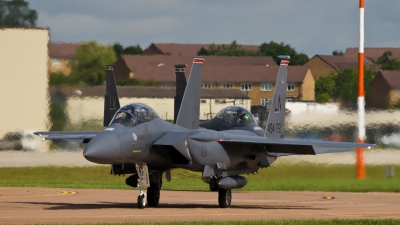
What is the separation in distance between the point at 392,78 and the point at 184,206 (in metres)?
14.9

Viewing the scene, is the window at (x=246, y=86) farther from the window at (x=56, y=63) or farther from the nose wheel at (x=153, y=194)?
the nose wheel at (x=153, y=194)

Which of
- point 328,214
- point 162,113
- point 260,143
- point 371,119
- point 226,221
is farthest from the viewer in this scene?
point 162,113

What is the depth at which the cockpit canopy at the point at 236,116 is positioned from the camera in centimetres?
2631

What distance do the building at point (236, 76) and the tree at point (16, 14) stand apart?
5.64 meters

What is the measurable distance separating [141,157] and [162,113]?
14723mm

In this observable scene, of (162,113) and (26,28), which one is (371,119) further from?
(26,28)

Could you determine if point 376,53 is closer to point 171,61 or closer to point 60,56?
point 171,61

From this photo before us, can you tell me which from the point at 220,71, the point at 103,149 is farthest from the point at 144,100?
the point at 220,71

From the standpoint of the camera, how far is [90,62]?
33188mm

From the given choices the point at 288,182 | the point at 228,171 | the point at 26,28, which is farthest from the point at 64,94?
the point at 228,171

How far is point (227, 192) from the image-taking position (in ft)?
72.0

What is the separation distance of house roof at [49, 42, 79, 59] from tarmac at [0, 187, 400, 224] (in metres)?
5.49

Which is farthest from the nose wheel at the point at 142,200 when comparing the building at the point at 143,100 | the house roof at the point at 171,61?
the house roof at the point at 171,61

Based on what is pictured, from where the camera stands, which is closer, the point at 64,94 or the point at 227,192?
the point at 227,192
